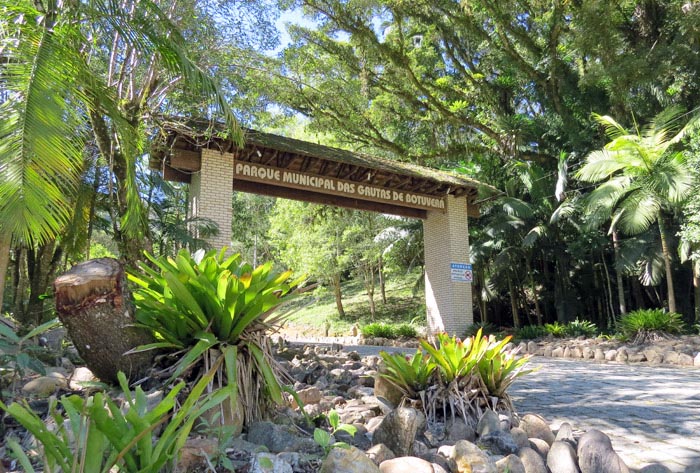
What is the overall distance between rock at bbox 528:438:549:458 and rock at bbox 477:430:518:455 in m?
0.15

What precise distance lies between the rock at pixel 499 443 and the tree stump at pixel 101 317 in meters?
2.13

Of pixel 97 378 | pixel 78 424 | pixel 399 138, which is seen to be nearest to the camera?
pixel 78 424

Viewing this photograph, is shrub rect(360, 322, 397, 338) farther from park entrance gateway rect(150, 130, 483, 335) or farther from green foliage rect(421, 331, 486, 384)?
green foliage rect(421, 331, 486, 384)

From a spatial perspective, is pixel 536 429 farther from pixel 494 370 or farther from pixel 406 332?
pixel 406 332

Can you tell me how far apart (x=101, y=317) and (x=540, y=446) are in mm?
2781

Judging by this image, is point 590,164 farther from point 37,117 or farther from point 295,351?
point 37,117

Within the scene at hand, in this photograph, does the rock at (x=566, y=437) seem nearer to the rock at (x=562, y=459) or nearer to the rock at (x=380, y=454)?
the rock at (x=562, y=459)

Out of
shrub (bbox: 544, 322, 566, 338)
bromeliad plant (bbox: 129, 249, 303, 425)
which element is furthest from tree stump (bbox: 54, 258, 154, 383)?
shrub (bbox: 544, 322, 566, 338)

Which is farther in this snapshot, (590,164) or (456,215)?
(456,215)

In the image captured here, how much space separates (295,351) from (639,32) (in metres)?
14.7

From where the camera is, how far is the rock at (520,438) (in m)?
3.14

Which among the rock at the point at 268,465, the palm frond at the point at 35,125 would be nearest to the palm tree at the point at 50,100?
the palm frond at the point at 35,125

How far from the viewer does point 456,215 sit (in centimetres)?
1488

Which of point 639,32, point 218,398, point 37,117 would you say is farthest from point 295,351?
point 639,32
